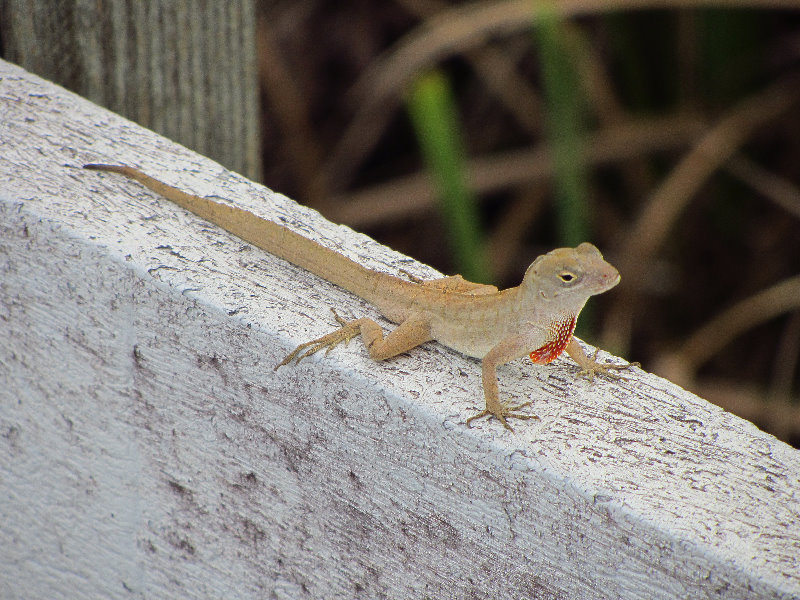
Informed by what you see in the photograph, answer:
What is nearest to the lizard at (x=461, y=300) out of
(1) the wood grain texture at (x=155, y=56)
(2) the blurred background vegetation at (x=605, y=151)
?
(1) the wood grain texture at (x=155, y=56)

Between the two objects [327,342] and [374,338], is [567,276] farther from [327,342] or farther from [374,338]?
[327,342]

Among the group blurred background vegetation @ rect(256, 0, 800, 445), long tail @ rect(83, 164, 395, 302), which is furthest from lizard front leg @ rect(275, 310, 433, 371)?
blurred background vegetation @ rect(256, 0, 800, 445)

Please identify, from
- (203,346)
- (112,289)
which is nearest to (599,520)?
(203,346)

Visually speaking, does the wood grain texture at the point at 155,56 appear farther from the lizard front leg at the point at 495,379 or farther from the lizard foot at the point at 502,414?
the lizard foot at the point at 502,414

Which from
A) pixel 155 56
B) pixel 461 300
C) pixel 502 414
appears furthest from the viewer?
pixel 155 56

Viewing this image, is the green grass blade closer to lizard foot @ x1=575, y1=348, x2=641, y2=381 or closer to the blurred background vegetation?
the blurred background vegetation

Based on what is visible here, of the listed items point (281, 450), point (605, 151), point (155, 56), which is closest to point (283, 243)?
point (281, 450)
